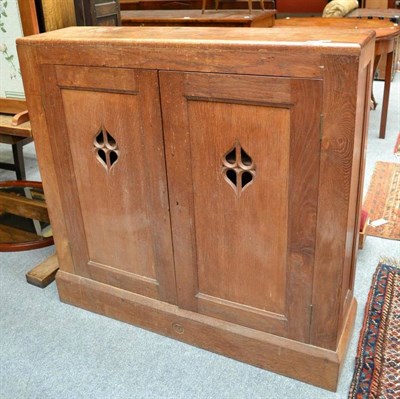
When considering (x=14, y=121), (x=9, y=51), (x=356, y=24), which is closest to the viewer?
(x=14, y=121)

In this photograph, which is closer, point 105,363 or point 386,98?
point 105,363

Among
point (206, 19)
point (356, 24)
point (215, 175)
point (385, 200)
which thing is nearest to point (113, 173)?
point (215, 175)

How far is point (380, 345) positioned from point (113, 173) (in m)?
1.12

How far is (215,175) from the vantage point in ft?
5.10

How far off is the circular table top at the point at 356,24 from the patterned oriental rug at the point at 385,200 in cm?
92

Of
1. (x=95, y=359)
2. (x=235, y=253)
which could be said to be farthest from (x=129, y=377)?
(x=235, y=253)

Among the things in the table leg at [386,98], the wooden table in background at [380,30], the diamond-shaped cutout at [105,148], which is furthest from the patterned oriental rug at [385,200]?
the diamond-shaped cutout at [105,148]

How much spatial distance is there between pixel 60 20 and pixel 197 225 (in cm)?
113

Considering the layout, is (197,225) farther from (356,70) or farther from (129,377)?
(356,70)

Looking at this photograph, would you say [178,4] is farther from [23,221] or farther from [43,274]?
[43,274]

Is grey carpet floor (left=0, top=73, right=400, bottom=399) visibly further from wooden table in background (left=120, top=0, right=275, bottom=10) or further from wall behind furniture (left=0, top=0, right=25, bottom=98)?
wooden table in background (left=120, top=0, right=275, bottom=10)

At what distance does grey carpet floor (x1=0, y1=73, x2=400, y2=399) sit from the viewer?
5.46ft

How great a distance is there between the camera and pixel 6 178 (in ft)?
11.4

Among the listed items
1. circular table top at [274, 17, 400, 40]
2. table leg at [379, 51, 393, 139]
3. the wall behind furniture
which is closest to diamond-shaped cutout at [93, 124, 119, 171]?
the wall behind furniture
